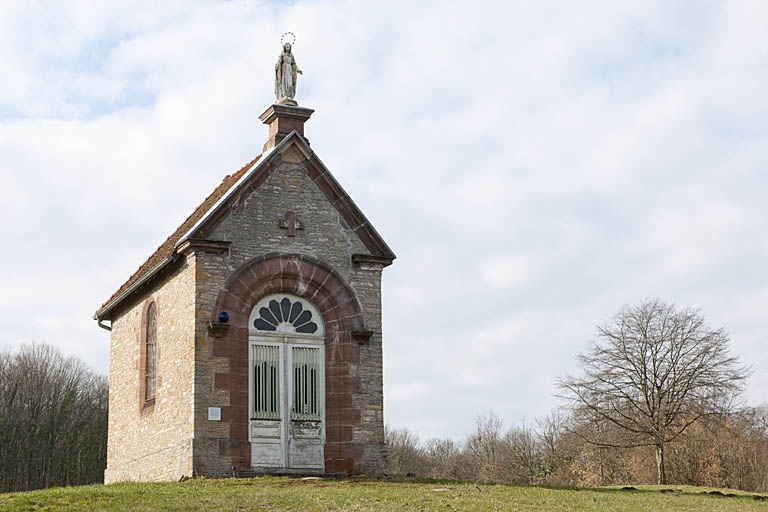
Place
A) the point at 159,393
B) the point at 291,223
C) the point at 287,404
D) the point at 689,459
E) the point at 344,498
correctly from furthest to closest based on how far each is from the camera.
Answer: the point at 689,459 < the point at 159,393 < the point at 291,223 < the point at 287,404 < the point at 344,498

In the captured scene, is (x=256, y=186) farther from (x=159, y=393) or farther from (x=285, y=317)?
(x=159, y=393)

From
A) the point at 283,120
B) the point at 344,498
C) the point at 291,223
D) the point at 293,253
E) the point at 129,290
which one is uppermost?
the point at 283,120

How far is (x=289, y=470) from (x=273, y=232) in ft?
19.1

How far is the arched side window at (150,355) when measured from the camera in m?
27.9

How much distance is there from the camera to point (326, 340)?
26469 mm

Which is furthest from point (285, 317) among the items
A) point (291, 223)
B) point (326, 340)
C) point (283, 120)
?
point (283, 120)

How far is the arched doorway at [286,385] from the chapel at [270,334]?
0.03 meters

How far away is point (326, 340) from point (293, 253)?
7.58ft

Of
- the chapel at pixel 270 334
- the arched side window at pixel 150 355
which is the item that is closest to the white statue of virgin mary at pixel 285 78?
the chapel at pixel 270 334

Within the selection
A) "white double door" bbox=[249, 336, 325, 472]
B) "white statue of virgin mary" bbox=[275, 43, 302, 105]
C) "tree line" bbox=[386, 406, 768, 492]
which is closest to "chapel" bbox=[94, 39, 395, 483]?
"white double door" bbox=[249, 336, 325, 472]

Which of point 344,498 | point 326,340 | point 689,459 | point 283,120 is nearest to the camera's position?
point 344,498

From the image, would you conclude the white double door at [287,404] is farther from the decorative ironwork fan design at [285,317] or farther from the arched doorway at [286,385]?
the decorative ironwork fan design at [285,317]

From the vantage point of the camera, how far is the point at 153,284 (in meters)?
28.4

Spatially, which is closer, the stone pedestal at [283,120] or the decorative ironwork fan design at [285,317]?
the decorative ironwork fan design at [285,317]
